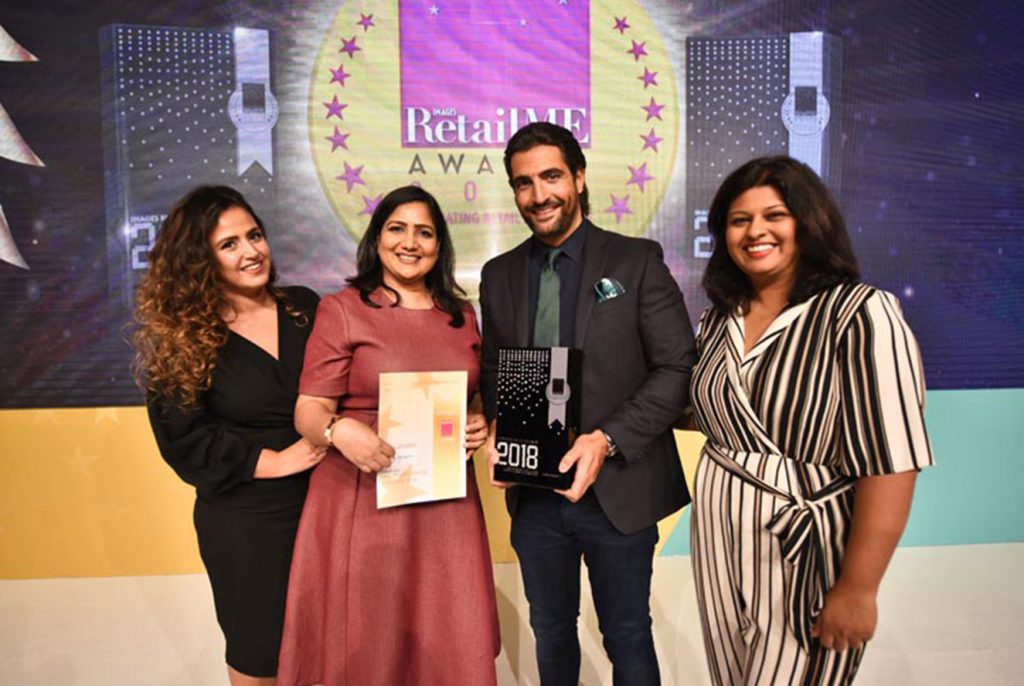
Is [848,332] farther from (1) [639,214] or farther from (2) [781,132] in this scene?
(2) [781,132]

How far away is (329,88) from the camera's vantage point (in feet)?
10.6

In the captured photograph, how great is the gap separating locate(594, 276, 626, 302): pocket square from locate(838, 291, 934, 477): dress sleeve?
0.55 metres

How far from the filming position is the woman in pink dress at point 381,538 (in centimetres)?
153

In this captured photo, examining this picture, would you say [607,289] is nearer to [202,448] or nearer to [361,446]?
[361,446]

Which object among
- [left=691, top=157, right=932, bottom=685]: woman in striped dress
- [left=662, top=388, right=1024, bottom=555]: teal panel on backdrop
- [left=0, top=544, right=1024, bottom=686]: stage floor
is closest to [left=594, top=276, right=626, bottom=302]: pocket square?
[left=691, top=157, right=932, bottom=685]: woman in striped dress

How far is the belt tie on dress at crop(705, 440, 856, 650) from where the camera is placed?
1209 millimetres

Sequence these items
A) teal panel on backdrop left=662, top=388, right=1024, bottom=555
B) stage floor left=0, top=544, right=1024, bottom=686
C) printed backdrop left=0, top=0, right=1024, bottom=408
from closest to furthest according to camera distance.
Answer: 1. stage floor left=0, top=544, right=1024, bottom=686
2. printed backdrop left=0, top=0, right=1024, bottom=408
3. teal panel on backdrop left=662, top=388, right=1024, bottom=555

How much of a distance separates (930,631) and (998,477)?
1.37 m

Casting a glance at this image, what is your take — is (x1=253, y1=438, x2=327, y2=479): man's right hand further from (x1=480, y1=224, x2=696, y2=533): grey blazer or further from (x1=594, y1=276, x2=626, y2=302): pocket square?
(x1=594, y1=276, x2=626, y2=302): pocket square

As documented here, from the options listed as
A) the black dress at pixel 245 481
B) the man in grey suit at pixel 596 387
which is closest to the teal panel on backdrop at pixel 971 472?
the man in grey suit at pixel 596 387

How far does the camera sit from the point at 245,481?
1586 millimetres

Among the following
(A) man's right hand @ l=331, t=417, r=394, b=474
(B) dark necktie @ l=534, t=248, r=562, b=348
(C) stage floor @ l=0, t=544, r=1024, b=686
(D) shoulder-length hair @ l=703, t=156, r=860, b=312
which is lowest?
(C) stage floor @ l=0, t=544, r=1024, b=686

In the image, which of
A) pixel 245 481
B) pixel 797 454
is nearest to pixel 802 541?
pixel 797 454

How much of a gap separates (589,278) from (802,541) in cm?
75
